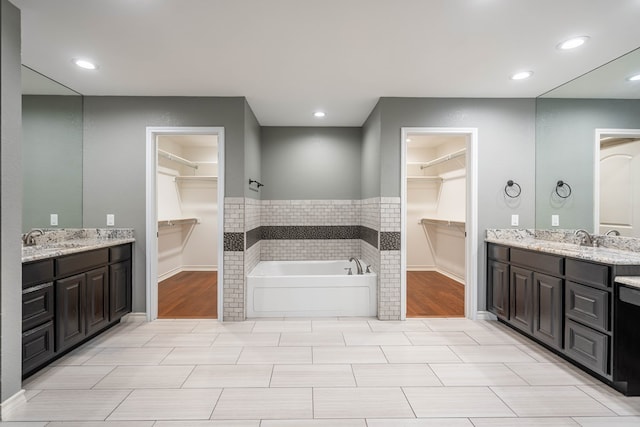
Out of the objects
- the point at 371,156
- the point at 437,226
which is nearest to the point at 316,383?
the point at 371,156

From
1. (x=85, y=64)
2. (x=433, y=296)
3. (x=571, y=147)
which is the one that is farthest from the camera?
(x=433, y=296)

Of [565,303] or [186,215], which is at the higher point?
[186,215]

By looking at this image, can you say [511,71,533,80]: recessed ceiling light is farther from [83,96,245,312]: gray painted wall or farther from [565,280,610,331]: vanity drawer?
[83,96,245,312]: gray painted wall

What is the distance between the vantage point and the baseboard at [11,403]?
6.73 feet

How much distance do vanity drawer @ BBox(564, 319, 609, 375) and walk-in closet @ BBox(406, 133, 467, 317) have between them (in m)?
2.23

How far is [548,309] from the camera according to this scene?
2.93m

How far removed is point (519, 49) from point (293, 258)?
3.92 meters

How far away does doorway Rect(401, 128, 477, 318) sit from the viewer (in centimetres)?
461

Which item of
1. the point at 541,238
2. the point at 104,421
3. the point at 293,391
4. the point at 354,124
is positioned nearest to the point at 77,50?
the point at 104,421

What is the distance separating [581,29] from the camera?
242cm

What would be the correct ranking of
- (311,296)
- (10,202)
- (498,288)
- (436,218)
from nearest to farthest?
1. (10,202)
2. (498,288)
3. (311,296)
4. (436,218)

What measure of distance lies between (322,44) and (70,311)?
3102 millimetres

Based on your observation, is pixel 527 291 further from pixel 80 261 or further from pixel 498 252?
pixel 80 261

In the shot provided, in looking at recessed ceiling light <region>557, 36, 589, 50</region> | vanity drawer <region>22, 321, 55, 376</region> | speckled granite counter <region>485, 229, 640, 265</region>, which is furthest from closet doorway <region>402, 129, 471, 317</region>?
vanity drawer <region>22, 321, 55, 376</region>
